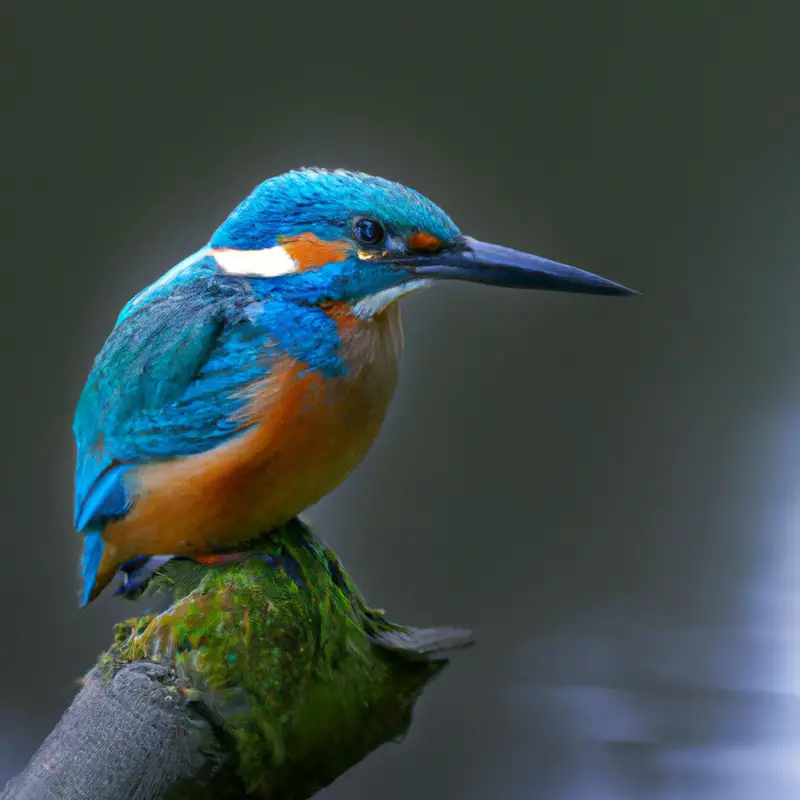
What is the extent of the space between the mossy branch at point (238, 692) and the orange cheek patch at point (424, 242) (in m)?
0.29

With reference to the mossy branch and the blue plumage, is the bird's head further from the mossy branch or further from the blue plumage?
the mossy branch

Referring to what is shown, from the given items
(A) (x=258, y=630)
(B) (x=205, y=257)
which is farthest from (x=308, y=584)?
(B) (x=205, y=257)

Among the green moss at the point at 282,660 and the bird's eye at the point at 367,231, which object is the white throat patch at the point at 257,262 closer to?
the bird's eye at the point at 367,231

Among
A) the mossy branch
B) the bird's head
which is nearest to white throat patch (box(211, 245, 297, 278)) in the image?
the bird's head

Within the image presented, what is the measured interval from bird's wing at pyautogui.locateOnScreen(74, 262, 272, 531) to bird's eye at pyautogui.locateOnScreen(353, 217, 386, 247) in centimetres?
10

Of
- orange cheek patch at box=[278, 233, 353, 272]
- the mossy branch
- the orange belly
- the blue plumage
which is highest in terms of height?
Answer: the blue plumage

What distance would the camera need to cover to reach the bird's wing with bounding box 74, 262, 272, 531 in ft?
2.65

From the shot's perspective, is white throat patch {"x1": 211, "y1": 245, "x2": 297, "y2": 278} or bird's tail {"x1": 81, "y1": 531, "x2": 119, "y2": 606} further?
bird's tail {"x1": 81, "y1": 531, "x2": 119, "y2": 606}

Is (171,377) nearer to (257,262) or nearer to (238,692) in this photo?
(257,262)

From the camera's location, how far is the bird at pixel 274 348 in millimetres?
783

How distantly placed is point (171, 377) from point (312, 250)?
0.15 meters

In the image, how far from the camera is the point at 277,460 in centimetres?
81

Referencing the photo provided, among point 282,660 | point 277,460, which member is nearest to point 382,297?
point 277,460

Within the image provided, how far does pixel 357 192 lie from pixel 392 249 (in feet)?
0.16
